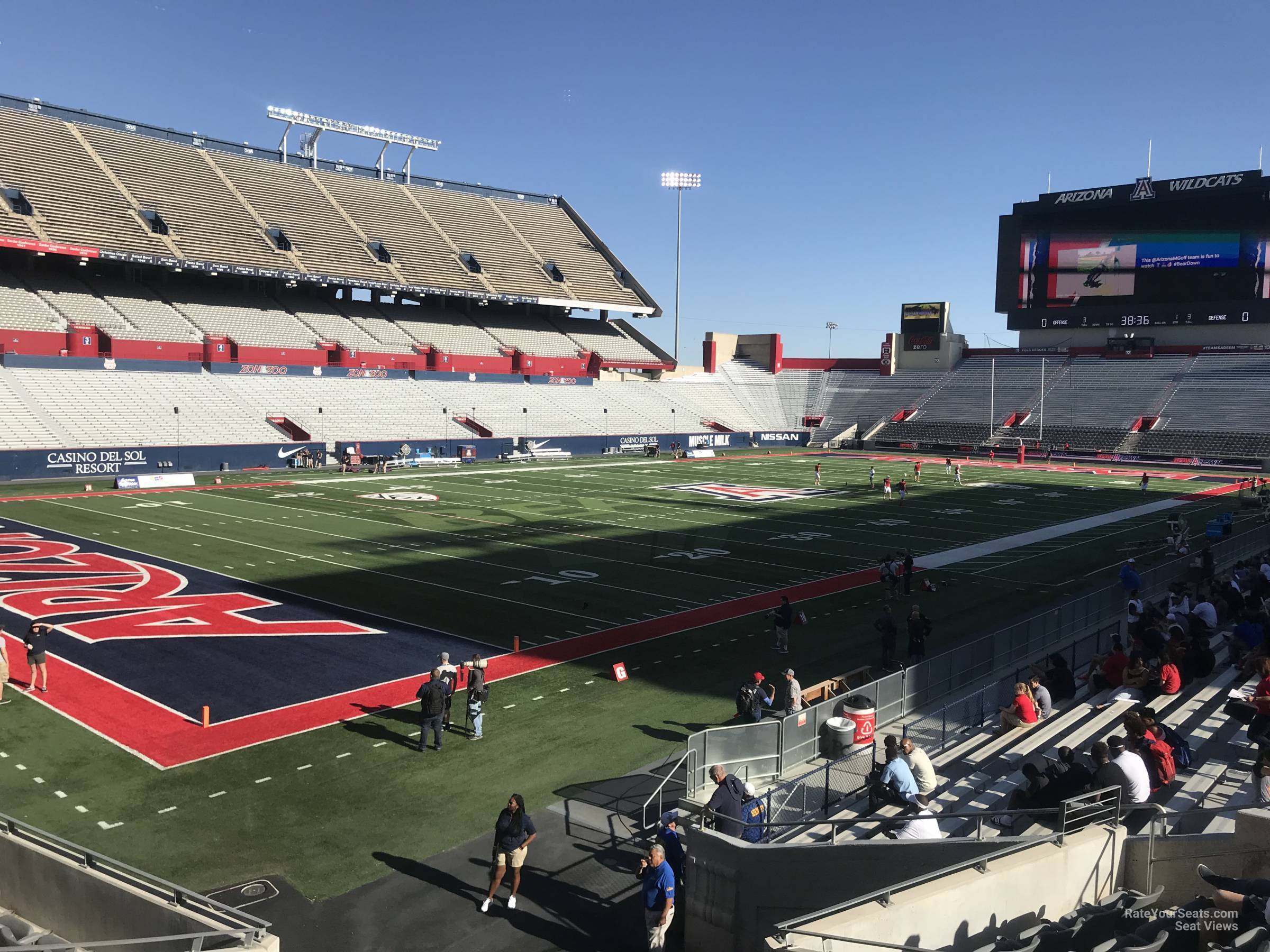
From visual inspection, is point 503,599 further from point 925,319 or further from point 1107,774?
point 925,319

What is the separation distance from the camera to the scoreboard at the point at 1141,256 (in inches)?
2542

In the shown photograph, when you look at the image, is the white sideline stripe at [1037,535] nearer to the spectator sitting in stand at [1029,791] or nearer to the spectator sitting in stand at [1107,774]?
the spectator sitting in stand at [1029,791]

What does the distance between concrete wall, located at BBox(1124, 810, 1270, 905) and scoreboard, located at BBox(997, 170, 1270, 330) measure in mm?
68633

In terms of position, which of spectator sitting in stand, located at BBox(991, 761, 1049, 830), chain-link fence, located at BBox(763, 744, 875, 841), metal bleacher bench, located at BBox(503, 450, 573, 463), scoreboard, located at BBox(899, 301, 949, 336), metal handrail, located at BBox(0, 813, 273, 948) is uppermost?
scoreboard, located at BBox(899, 301, 949, 336)

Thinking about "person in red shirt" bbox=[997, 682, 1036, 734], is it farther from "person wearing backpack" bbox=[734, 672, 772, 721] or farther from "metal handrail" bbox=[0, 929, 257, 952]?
"metal handrail" bbox=[0, 929, 257, 952]

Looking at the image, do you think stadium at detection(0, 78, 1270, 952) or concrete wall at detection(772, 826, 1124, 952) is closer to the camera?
concrete wall at detection(772, 826, 1124, 952)

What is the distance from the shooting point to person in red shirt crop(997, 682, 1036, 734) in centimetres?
1265

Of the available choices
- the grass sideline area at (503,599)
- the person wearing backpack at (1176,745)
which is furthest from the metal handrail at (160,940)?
the person wearing backpack at (1176,745)

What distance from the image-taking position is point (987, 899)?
742 centimetres

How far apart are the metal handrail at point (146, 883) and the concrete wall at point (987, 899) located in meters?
3.81

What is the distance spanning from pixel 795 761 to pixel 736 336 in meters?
84.6

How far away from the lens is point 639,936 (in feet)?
30.2

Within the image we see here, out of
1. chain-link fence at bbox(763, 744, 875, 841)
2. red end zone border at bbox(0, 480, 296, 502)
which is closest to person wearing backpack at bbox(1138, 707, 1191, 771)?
chain-link fence at bbox(763, 744, 875, 841)

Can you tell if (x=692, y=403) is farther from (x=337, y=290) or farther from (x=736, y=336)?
(x=337, y=290)
